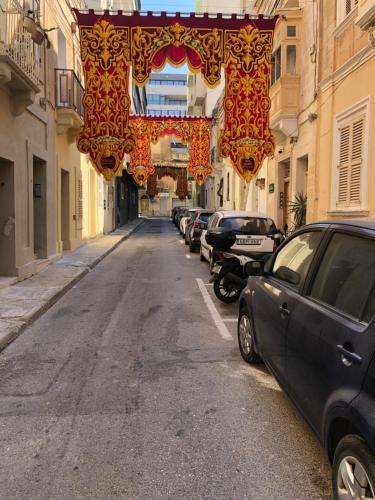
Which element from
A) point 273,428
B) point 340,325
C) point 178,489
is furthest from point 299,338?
point 178,489

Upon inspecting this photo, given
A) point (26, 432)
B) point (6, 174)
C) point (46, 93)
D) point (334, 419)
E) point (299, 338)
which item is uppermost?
point (46, 93)

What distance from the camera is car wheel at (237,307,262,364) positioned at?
499cm

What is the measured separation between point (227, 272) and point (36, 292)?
373 centimetres

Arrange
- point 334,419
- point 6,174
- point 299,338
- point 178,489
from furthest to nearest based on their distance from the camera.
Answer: point 6,174 → point 299,338 → point 178,489 → point 334,419

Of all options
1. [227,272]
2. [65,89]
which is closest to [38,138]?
[65,89]

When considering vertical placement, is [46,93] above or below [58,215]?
above

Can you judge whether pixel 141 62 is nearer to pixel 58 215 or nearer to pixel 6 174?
pixel 6 174

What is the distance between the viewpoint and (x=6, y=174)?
9.91m

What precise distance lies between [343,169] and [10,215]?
762 cm

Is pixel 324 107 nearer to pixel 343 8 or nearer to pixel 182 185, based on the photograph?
pixel 343 8

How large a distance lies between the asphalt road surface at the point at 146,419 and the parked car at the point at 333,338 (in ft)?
1.40

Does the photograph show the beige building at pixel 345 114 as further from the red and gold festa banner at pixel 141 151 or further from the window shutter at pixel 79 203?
the red and gold festa banner at pixel 141 151

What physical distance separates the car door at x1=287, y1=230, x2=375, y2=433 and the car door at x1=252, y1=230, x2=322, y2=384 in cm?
17

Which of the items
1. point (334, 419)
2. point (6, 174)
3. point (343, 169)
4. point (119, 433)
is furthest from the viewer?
point (343, 169)
